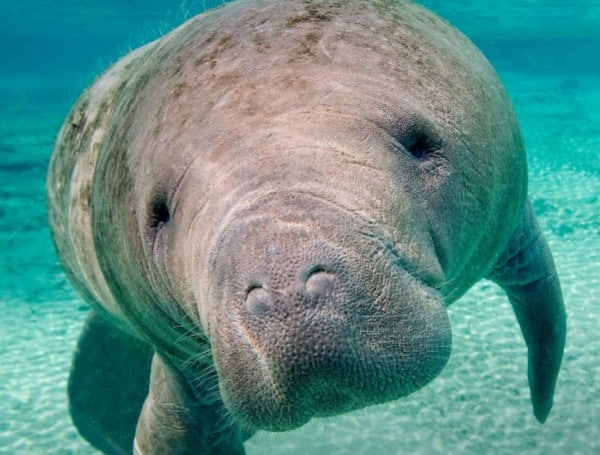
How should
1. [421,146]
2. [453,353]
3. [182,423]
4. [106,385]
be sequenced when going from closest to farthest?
[421,146] → [182,423] → [106,385] → [453,353]

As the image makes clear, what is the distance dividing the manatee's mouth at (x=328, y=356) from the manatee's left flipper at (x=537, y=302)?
311 cm

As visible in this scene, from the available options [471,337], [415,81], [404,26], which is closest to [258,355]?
[415,81]

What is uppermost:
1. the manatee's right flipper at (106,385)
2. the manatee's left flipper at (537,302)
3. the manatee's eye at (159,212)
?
the manatee's eye at (159,212)

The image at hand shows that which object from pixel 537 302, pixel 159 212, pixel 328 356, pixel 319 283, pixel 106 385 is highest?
pixel 319 283

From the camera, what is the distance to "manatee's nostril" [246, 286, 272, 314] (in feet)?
5.01

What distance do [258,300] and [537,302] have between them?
3873 mm

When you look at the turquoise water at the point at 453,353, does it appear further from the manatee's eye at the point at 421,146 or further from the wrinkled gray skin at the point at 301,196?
the manatee's eye at the point at 421,146

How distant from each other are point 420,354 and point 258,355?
1.40 feet

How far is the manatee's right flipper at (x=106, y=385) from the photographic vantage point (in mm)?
5605

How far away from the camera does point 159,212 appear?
225 centimetres

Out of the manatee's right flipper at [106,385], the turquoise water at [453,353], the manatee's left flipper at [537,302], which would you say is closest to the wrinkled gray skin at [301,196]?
the turquoise water at [453,353]

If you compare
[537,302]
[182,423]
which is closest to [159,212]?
[182,423]

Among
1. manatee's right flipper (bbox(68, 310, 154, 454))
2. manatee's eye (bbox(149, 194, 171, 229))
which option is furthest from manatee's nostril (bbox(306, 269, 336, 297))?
manatee's right flipper (bbox(68, 310, 154, 454))

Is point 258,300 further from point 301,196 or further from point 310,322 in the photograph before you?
point 301,196
